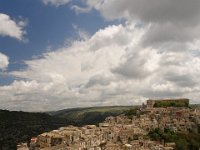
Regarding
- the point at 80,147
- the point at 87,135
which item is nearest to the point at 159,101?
the point at 87,135

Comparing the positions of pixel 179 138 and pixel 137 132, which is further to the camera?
pixel 137 132

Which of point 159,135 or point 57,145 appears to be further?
point 159,135

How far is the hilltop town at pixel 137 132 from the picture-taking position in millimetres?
110875

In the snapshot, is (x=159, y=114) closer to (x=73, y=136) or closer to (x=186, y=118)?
(x=186, y=118)

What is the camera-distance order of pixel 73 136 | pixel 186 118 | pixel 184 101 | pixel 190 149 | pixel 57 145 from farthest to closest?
pixel 184 101, pixel 186 118, pixel 190 149, pixel 73 136, pixel 57 145

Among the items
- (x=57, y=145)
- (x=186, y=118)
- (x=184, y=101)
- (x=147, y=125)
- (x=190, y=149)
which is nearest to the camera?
(x=57, y=145)

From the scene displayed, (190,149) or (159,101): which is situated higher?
(159,101)

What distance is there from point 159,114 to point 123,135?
118 ft

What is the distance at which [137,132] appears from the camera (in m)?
136

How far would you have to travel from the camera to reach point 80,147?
108812 millimetres

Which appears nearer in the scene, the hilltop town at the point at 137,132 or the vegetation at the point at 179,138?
the hilltop town at the point at 137,132

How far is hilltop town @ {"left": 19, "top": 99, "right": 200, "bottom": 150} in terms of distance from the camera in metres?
111

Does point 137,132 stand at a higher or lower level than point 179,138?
higher

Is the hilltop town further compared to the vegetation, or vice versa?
the vegetation
